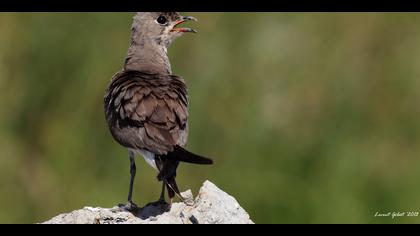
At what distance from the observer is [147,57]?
10906 millimetres

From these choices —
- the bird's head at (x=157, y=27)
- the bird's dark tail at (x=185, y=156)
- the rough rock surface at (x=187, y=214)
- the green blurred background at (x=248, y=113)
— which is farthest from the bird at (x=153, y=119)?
the green blurred background at (x=248, y=113)

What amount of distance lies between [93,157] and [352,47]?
3.31 metres

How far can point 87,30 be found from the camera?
13359 mm

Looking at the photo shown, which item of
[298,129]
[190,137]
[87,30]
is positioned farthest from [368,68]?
[87,30]

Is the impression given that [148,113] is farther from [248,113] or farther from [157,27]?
[248,113]

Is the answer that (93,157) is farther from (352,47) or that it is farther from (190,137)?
(352,47)

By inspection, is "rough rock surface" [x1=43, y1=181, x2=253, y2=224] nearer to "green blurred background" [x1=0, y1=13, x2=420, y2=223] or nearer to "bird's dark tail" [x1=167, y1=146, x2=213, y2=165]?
"bird's dark tail" [x1=167, y1=146, x2=213, y2=165]

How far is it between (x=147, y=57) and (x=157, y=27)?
1.57ft

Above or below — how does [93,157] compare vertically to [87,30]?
below

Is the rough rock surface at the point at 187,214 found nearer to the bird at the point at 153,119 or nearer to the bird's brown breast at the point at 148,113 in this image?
the bird at the point at 153,119

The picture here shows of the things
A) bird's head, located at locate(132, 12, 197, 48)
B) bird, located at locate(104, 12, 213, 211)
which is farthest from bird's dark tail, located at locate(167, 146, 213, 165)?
bird's head, located at locate(132, 12, 197, 48)

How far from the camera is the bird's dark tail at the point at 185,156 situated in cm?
852

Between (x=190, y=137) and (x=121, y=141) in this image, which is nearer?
(x=121, y=141)

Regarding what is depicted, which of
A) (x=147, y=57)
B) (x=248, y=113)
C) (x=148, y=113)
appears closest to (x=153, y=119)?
(x=148, y=113)
